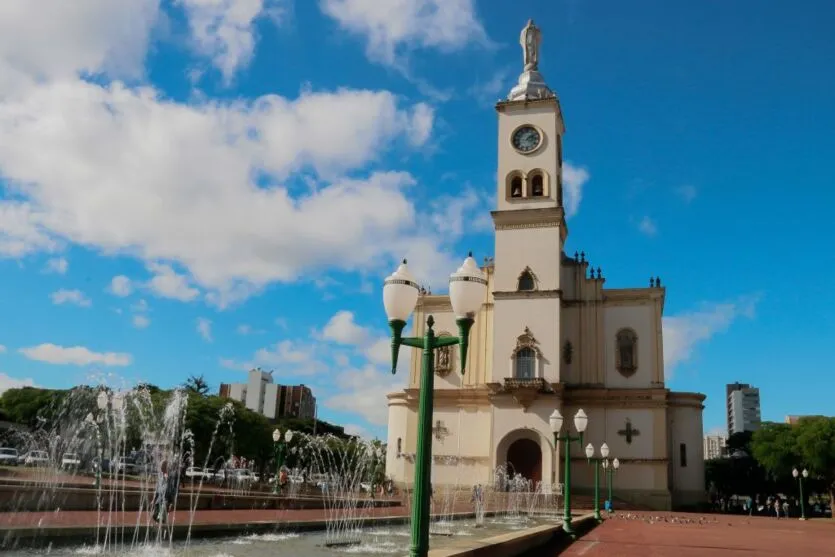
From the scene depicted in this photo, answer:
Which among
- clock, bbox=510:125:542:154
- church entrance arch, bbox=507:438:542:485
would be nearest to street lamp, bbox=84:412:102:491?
church entrance arch, bbox=507:438:542:485

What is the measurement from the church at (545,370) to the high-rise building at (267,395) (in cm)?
8427

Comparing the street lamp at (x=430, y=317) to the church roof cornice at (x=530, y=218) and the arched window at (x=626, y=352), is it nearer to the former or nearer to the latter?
the church roof cornice at (x=530, y=218)

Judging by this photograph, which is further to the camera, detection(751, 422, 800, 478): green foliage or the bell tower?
detection(751, 422, 800, 478): green foliage

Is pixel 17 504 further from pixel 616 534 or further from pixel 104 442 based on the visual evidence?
pixel 104 442

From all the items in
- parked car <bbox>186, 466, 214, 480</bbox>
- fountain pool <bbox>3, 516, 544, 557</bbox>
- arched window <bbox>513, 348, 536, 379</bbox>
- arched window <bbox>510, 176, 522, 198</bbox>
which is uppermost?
arched window <bbox>510, 176, 522, 198</bbox>

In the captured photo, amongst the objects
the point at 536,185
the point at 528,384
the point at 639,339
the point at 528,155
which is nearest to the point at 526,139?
the point at 528,155

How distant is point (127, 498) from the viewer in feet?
55.8

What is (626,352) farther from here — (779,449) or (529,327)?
(779,449)

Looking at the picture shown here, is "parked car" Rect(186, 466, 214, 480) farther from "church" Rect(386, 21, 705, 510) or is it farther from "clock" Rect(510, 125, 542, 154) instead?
"clock" Rect(510, 125, 542, 154)

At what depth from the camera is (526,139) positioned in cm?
4609

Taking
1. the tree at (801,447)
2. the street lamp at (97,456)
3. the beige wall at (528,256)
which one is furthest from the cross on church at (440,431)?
the tree at (801,447)

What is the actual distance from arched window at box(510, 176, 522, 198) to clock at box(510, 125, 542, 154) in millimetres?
1846

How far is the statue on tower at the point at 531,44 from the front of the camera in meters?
50.0

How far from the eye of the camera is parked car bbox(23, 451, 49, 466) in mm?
39688
